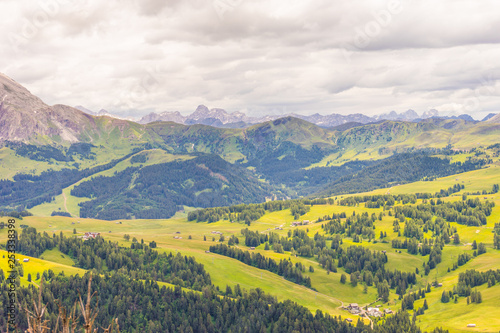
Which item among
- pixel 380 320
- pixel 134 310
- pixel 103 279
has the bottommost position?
pixel 380 320

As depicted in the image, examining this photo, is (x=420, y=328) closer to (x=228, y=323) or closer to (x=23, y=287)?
(x=228, y=323)

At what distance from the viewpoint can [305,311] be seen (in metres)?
191

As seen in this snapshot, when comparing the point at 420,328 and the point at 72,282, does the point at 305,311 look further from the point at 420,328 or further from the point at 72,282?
the point at 72,282

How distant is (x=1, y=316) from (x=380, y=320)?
166367 mm

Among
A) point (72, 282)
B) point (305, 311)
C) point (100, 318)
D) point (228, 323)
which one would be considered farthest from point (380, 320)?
point (72, 282)

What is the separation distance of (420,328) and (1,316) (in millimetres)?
174450

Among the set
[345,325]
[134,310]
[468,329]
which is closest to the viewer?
[468,329]

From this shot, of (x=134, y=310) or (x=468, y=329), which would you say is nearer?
(x=468, y=329)

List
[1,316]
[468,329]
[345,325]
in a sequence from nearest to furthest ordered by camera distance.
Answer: [1,316]
[468,329]
[345,325]

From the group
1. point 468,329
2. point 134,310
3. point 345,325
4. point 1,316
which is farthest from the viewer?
point 134,310

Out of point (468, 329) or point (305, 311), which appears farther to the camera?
point (305, 311)

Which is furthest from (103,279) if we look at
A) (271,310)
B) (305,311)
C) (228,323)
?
(305,311)

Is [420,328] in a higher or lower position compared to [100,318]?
lower

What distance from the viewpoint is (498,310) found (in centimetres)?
17925
